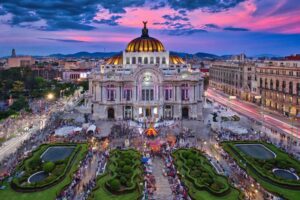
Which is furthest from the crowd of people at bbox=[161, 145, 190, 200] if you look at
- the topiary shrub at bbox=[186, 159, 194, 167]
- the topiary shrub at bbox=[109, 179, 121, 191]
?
the topiary shrub at bbox=[109, 179, 121, 191]

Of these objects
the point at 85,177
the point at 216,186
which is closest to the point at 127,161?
the point at 85,177

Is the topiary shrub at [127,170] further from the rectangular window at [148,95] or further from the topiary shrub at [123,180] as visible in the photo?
the rectangular window at [148,95]

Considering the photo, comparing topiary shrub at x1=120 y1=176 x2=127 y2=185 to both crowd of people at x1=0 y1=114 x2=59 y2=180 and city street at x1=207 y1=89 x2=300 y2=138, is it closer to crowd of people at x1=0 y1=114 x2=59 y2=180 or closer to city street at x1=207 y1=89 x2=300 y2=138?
crowd of people at x1=0 y1=114 x2=59 y2=180

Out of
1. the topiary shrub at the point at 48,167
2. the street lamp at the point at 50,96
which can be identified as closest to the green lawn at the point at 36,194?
the topiary shrub at the point at 48,167

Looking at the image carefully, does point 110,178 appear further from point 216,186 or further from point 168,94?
point 168,94

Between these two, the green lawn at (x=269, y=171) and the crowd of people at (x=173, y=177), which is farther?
the green lawn at (x=269, y=171)

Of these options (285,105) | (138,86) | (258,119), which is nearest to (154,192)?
(138,86)
